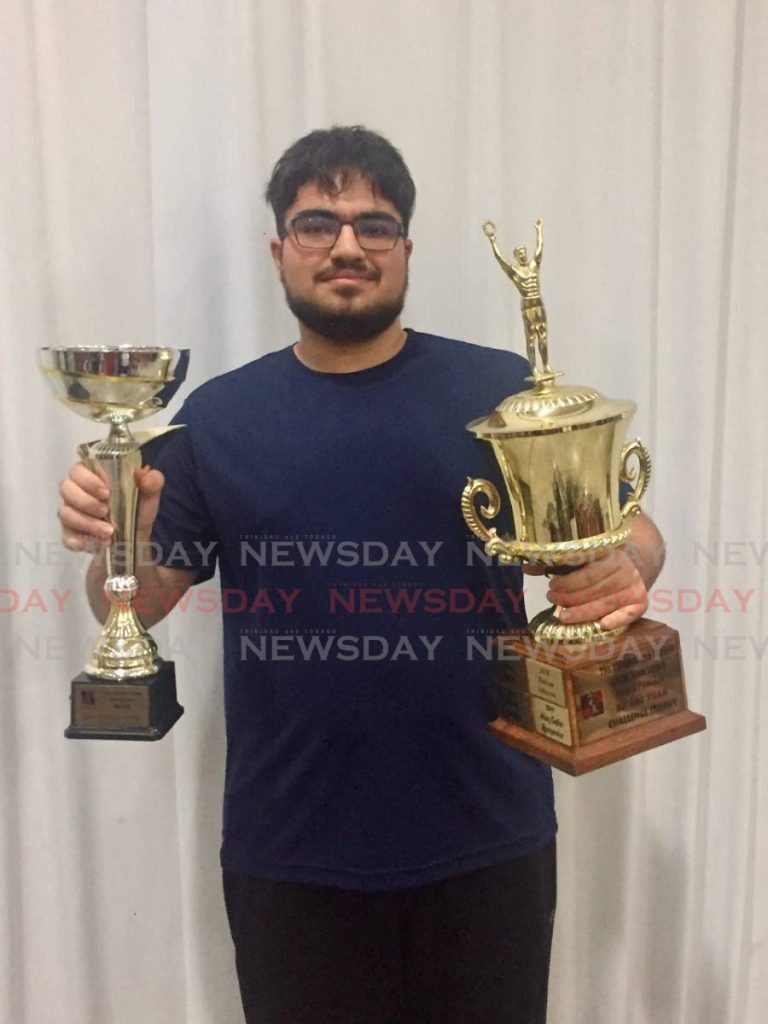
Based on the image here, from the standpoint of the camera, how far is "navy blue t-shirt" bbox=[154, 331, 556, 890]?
37.1 inches

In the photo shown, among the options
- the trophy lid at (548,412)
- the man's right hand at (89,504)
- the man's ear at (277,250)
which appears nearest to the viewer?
the trophy lid at (548,412)

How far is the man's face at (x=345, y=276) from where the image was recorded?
0.96 meters

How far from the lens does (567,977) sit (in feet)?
4.33

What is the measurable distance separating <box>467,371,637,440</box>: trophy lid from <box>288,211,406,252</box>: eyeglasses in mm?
305

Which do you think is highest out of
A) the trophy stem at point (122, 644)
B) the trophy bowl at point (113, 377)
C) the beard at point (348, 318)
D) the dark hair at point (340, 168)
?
the dark hair at point (340, 168)

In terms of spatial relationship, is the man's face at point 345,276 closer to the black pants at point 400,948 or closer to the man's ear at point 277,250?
the man's ear at point 277,250

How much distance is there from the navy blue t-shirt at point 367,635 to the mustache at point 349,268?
117 millimetres

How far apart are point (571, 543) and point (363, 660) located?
0.32m

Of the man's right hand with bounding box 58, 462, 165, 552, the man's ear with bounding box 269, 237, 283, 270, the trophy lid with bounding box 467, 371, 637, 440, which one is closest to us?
the trophy lid with bounding box 467, 371, 637, 440

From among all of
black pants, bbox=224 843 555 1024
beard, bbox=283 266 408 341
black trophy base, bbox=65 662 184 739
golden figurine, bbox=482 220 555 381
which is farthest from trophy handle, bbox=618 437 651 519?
black trophy base, bbox=65 662 184 739

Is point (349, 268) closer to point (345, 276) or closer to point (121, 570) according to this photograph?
point (345, 276)

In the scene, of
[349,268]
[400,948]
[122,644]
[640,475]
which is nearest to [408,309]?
[349,268]

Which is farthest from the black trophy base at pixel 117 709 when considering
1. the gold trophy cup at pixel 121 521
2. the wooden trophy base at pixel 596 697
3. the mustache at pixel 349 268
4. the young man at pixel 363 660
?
the mustache at pixel 349 268

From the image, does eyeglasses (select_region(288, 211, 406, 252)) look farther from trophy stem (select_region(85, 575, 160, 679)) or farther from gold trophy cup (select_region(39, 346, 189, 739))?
trophy stem (select_region(85, 575, 160, 679))
